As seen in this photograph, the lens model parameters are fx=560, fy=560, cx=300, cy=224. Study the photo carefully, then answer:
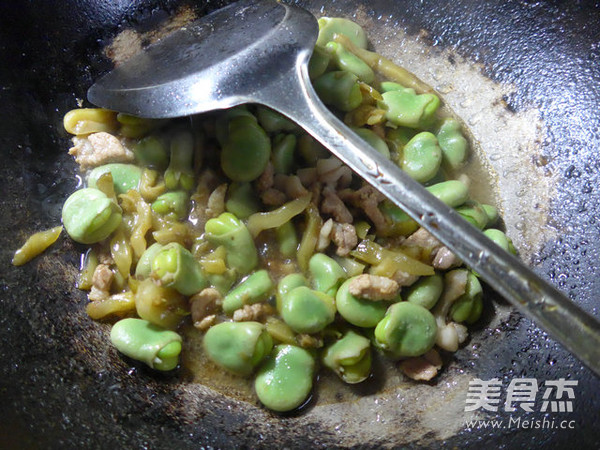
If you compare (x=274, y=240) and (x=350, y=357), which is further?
(x=274, y=240)

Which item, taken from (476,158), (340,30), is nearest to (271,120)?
(340,30)

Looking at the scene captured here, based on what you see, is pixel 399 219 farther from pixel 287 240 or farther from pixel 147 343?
pixel 147 343

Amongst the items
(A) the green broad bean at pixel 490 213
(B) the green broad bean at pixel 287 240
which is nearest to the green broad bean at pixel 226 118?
(B) the green broad bean at pixel 287 240

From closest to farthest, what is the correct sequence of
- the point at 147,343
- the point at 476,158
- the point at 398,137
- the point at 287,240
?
the point at 147,343 < the point at 287,240 < the point at 398,137 < the point at 476,158

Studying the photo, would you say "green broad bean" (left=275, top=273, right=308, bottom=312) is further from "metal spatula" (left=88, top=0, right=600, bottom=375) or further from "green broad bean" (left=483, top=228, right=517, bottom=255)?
"green broad bean" (left=483, top=228, right=517, bottom=255)

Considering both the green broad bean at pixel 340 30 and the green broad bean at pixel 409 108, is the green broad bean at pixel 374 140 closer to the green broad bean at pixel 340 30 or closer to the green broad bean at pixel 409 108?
the green broad bean at pixel 409 108

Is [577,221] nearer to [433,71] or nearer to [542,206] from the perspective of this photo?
[542,206]
